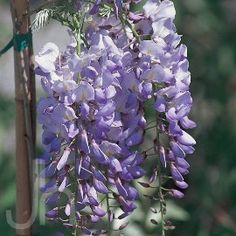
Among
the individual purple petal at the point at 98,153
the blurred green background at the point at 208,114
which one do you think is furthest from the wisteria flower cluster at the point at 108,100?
the blurred green background at the point at 208,114

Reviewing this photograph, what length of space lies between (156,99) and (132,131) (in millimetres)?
62

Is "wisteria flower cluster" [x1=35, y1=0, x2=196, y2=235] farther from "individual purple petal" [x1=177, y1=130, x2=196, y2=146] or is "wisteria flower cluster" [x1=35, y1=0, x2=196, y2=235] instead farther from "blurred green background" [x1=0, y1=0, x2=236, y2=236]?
"blurred green background" [x1=0, y1=0, x2=236, y2=236]

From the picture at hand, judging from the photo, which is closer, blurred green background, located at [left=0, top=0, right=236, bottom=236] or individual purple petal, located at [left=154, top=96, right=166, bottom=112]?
individual purple petal, located at [left=154, top=96, right=166, bottom=112]

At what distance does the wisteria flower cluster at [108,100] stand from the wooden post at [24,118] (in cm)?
9

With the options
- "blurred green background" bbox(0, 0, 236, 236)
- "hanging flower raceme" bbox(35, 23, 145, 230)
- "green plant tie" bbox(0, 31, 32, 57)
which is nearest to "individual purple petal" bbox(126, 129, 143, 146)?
"hanging flower raceme" bbox(35, 23, 145, 230)

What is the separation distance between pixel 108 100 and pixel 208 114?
1750 millimetres

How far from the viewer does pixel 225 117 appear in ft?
9.63

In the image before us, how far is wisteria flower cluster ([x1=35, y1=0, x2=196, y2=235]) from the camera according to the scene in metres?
1.25

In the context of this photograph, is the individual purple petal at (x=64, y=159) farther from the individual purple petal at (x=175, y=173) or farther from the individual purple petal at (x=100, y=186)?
the individual purple petal at (x=175, y=173)

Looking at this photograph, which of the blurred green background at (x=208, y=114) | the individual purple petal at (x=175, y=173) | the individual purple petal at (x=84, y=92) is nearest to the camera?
the individual purple petal at (x=84, y=92)

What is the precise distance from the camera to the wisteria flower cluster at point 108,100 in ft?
4.09

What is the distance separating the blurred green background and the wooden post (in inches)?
43.7

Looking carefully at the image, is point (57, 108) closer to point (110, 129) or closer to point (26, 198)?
point (110, 129)

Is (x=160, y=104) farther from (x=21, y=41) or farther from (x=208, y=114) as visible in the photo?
(x=208, y=114)
